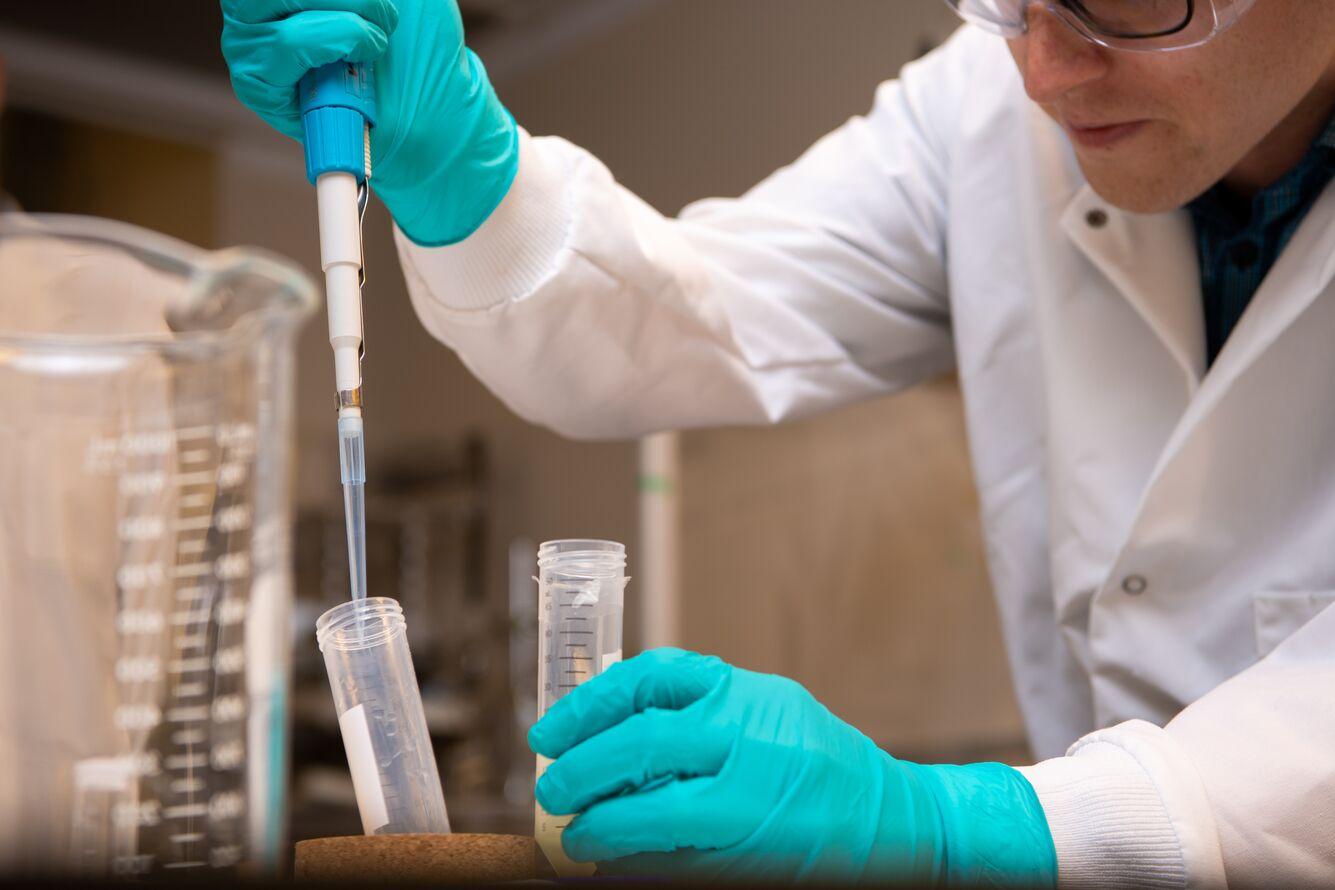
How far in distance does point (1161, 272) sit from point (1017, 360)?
183 mm

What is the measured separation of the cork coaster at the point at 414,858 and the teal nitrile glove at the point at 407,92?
0.52 meters

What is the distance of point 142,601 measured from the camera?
3.46 ft

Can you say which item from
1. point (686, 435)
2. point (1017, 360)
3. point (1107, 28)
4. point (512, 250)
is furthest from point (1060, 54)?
point (686, 435)

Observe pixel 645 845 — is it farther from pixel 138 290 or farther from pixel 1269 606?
pixel 138 290

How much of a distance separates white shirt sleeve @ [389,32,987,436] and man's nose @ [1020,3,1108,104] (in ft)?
1.11

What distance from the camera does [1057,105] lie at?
1.18 metres

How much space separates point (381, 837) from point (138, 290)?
0.74m

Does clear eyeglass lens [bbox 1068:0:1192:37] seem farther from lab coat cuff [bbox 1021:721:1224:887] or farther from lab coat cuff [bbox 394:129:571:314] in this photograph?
lab coat cuff [bbox 1021:721:1224:887]

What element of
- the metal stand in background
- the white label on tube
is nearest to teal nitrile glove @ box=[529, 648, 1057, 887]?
the white label on tube

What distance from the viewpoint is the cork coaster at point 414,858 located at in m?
0.75

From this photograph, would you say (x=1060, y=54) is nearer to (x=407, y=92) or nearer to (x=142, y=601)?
(x=407, y=92)

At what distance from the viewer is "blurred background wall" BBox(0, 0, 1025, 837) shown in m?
3.60

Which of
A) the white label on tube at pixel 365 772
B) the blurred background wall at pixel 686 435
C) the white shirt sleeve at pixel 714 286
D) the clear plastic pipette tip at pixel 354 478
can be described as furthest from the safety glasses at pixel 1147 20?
the blurred background wall at pixel 686 435

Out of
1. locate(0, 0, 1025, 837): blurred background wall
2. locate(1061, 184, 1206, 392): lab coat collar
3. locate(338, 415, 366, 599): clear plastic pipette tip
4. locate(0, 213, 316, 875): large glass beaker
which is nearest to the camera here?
locate(338, 415, 366, 599): clear plastic pipette tip
